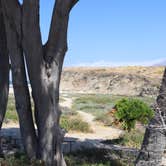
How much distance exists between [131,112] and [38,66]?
8.78 m

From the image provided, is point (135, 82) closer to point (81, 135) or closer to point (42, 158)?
point (81, 135)

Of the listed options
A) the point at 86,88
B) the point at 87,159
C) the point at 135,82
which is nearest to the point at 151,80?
the point at 135,82

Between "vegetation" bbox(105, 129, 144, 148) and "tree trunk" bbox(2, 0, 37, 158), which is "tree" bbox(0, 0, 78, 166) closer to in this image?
"tree trunk" bbox(2, 0, 37, 158)

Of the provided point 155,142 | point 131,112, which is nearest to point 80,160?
point 155,142

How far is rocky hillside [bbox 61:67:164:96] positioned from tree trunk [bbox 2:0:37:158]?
151ft

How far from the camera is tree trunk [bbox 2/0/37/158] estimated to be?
360 inches

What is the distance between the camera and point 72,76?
7831cm

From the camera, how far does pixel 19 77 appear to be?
9383 mm

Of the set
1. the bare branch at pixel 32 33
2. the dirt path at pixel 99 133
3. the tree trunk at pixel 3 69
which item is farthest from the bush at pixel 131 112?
the bare branch at pixel 32 33

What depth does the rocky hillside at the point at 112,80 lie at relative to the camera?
2401 inches

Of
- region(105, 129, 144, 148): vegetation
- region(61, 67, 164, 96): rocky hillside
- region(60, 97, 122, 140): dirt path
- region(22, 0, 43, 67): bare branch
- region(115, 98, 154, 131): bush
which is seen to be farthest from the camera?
region(61, 67, 164, 96): rocky hillside

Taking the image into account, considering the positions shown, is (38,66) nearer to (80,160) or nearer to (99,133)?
(80,160)

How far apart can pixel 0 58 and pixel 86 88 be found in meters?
64.1

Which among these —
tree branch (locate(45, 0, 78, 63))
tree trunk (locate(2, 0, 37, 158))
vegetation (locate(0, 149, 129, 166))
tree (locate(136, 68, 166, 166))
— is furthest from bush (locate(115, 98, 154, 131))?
tree branch (locate(45, 0, 78, 63))
